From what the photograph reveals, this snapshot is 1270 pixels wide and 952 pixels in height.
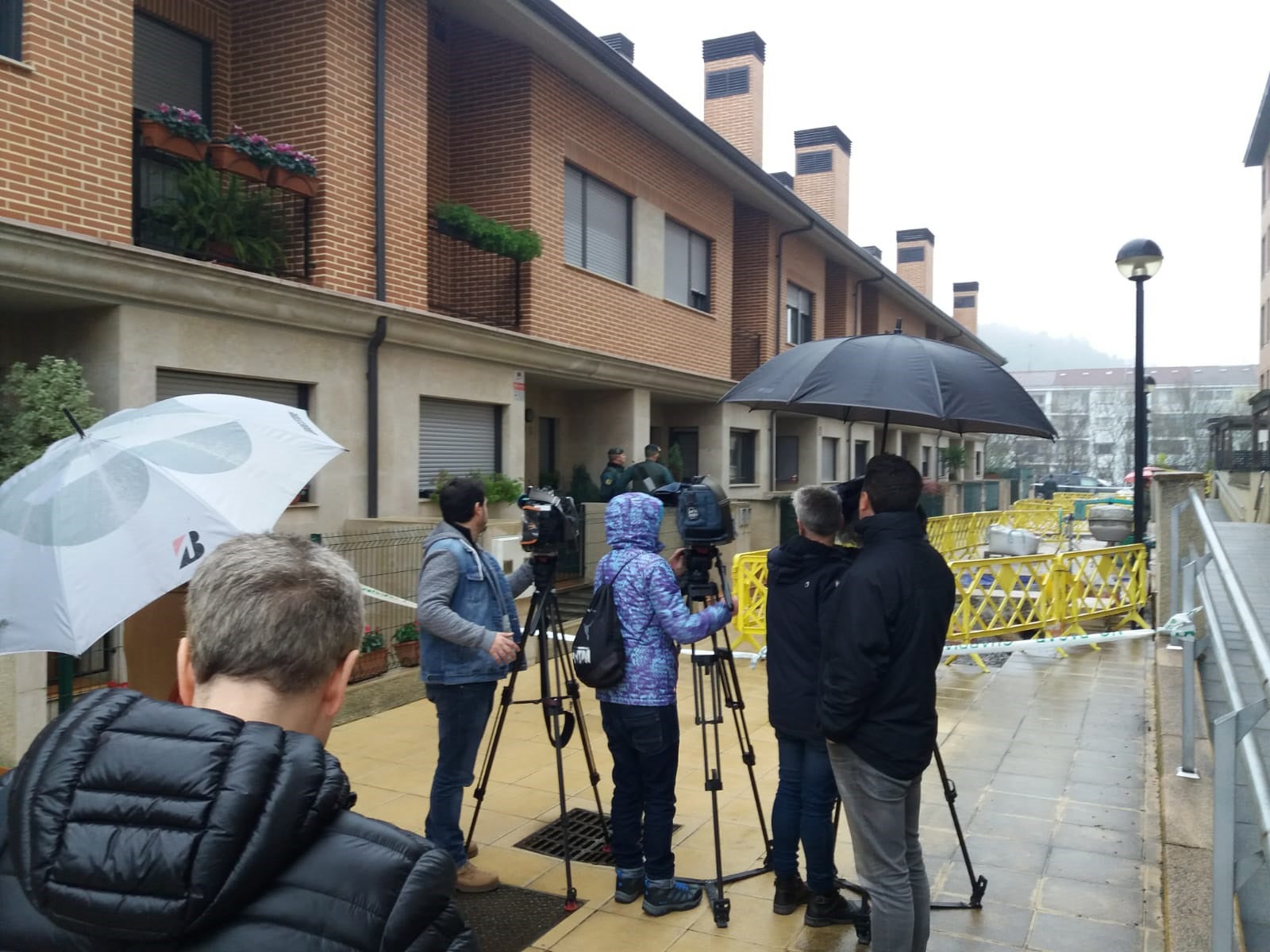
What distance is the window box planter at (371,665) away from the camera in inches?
296

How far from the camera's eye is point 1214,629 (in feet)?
16.4

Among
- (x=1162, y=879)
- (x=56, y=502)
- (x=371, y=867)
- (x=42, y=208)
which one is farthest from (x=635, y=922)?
(x=42, y=208)

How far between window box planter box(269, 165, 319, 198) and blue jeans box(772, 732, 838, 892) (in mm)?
6897

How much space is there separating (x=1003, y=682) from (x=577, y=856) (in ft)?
18.3

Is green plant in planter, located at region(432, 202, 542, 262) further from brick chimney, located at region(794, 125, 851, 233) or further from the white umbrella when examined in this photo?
brick chimney, located at region(794, 125, 851, 233)

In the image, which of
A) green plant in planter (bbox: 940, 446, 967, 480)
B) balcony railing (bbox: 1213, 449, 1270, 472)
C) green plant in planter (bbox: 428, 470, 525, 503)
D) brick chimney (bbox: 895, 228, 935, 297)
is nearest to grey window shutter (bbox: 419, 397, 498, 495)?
green plant in planter (bbox: 428, 470, 525, 503)

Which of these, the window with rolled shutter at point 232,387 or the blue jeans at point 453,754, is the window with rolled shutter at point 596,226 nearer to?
the window with rolled shutter at point 232,387

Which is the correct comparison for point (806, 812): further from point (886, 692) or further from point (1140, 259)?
point (1140, 259)

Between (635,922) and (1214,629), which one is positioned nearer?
(635,922)

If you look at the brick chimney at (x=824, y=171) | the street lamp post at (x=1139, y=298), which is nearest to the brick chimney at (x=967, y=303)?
the brick chimney at (x=824, y=171)

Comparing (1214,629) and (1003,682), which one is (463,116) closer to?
(1003,682)

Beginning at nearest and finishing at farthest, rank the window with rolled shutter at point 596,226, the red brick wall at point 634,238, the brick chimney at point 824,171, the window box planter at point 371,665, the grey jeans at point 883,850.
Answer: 1. the grey jeans at point 883,850
2. the window box planter at point 371,665
3. the red brick wall at point 634,238
4. the window with rolled shutter at point 596,226
5. the brick chimney at point 824,171

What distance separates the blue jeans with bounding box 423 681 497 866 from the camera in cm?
433

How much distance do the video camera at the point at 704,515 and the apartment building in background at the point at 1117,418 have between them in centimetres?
4864
